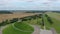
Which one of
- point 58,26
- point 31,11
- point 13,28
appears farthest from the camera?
point 31,11

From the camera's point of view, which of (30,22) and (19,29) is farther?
(30,22)

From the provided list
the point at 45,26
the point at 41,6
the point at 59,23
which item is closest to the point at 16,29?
the point at 45,26

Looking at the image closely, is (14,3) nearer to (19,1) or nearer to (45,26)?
(19,1)

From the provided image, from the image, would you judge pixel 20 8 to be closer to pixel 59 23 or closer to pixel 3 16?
pixel 3 16

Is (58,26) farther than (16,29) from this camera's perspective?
Yes

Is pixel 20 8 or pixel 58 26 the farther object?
pixel 20 8

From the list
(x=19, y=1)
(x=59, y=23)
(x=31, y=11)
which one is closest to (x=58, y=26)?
(x=59, y=23)

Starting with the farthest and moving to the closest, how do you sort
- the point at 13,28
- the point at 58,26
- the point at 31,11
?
the point at 31,11 → the point at 58,26 → the point at 13,28

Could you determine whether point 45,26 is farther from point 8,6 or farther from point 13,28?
point 8,6

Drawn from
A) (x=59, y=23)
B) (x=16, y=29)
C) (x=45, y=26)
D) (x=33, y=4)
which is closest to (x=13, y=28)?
(x=16, y=29)
